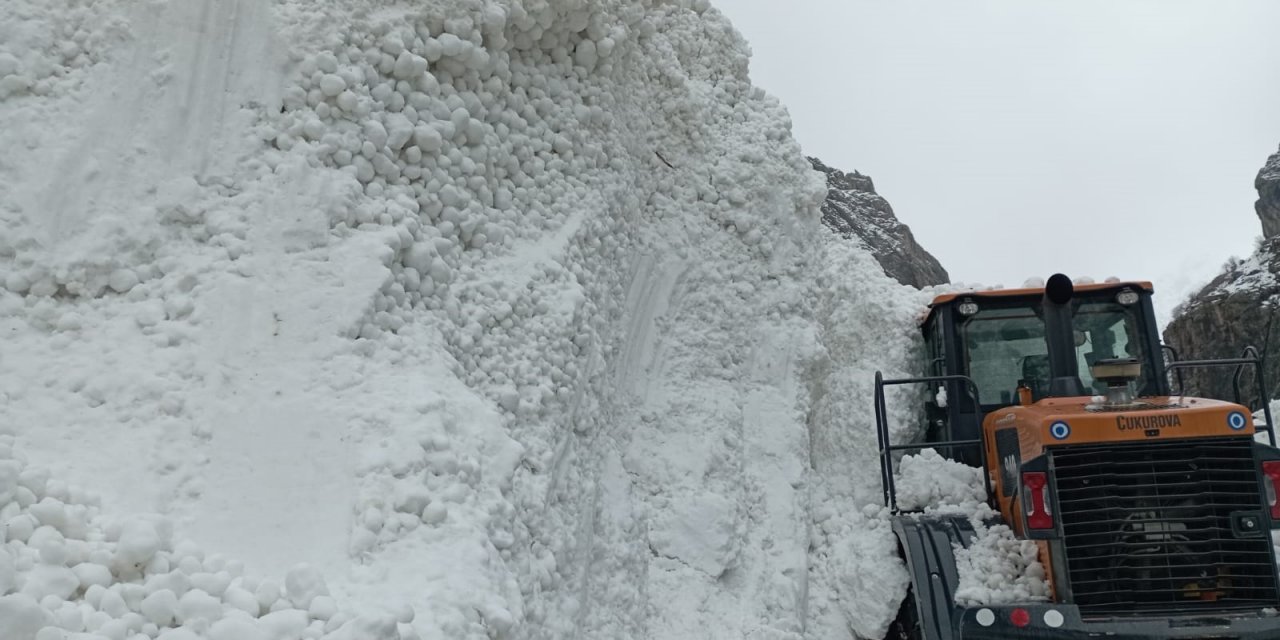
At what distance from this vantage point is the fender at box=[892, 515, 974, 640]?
15.6 feet

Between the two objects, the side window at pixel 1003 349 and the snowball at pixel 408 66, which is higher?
the snowball at pixel 408 66

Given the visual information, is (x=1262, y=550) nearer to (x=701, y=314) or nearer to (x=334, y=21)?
(x=701, y=314)

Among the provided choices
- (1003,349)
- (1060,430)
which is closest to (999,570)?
(1060,430)

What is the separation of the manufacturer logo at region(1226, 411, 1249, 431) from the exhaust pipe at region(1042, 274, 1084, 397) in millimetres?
866

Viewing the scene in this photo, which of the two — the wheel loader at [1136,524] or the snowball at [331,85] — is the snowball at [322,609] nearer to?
the snowball at [331,85]

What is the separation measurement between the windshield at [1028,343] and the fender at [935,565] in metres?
1.21

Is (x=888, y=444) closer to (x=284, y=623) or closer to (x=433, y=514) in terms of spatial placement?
(x=433, y=514)

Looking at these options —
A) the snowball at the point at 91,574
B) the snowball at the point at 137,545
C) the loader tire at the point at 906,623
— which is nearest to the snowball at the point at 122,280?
the snowball at the point at 137,545

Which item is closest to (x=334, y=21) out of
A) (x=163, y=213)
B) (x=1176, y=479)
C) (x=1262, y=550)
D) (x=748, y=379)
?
(x=163, y=213)

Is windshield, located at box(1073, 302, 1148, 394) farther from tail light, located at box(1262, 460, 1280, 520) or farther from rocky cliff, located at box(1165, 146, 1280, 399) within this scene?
rocky cliff, located at box(1165, 146, 1280, 399)

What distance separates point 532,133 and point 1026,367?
336 centimetres

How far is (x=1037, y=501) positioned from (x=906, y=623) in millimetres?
1349

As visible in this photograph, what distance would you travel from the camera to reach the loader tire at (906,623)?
5.30 metres

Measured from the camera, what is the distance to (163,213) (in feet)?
12.3
